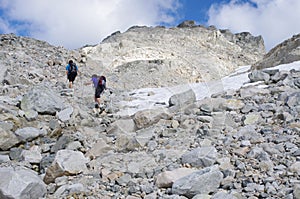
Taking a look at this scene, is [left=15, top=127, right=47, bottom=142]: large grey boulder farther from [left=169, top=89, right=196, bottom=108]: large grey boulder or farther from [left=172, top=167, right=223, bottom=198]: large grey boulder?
[left=172, top=167, right=223, bottom=198]: large grey boulder

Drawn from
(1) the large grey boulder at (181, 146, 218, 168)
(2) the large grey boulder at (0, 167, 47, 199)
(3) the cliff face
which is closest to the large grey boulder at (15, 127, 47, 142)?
(2) the large grey boulder at (0, 167, 47, 199)

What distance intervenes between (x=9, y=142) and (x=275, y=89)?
23.8ft

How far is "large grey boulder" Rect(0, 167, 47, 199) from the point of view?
16.0ft

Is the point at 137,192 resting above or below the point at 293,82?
below

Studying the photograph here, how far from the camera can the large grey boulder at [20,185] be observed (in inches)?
192

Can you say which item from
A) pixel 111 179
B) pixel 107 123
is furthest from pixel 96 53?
pixel 111 179

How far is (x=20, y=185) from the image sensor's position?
197 inches

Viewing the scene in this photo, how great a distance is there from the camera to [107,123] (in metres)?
9.35

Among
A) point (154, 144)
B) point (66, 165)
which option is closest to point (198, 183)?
point (154, 144)

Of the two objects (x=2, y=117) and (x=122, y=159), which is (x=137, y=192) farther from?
(x=2, y=117)

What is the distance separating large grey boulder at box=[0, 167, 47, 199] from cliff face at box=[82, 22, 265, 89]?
15550mm

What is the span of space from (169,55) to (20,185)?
88.2 ft

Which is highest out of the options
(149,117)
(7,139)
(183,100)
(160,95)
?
(160,95)

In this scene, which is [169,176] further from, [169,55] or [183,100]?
[169,55]
